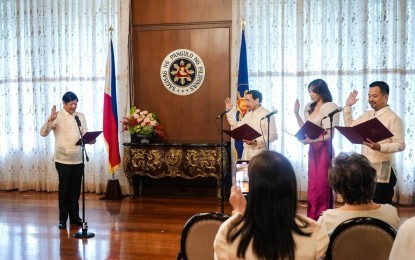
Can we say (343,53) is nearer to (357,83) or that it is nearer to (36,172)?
(357,83)

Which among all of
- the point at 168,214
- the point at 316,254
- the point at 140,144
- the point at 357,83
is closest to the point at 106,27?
the point at 140,144

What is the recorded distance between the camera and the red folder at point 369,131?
368cm

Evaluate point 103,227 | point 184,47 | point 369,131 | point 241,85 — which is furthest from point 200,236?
point 184,47

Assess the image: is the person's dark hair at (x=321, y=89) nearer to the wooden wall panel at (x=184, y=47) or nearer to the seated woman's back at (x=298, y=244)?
the wooden wall panel at (x=184, y=47)

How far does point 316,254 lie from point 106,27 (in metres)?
6.58

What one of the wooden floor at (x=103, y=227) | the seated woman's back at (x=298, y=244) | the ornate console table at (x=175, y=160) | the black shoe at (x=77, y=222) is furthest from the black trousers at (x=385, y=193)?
the black shoe at (x=77, y=222)

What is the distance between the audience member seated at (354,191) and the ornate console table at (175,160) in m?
4.58

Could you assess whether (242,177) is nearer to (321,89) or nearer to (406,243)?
(321,89)

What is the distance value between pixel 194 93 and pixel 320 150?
122 inches

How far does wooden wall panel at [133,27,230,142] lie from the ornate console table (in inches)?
19.0

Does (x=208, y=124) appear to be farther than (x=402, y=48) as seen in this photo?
Yes

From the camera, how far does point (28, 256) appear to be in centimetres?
436

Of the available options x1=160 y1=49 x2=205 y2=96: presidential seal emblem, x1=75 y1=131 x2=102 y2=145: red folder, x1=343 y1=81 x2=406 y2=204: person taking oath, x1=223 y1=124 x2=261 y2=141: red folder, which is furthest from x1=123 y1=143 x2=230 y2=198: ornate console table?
x1=343 y1=81 x2=406 y2=204: person taking oath

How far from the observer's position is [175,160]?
23.3ft
